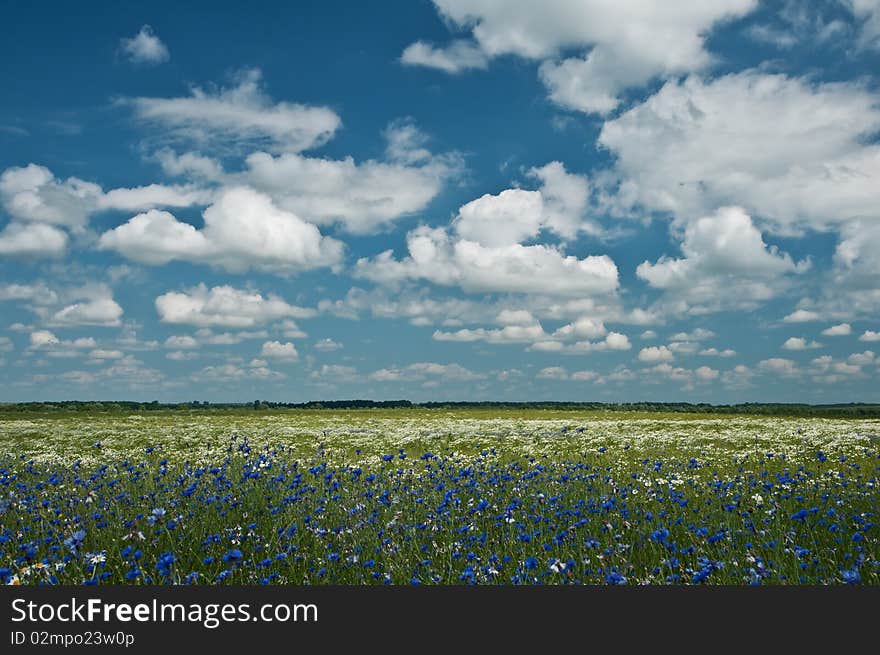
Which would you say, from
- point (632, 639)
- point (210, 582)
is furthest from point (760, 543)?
point (210, 582)

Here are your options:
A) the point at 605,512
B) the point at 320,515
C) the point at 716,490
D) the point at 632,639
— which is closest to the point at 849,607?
the point at 632,639

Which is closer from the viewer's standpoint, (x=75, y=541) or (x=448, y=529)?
(x=75, y=541)

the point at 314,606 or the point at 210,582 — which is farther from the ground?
the point at 314,606

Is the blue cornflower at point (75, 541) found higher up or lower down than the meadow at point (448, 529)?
higher up

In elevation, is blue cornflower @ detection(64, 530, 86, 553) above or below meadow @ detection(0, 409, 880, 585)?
above

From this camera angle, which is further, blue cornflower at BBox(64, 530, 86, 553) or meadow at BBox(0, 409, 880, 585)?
meadow at BBox(0, 409, 880, 585)

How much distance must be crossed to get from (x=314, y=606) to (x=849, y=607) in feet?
14.9

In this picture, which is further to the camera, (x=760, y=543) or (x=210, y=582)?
(x=760, y=543)

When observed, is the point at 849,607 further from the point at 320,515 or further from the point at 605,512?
the point at 320,515

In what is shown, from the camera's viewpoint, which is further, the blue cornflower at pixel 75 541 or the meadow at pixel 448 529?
the meadow at pixel 448 529

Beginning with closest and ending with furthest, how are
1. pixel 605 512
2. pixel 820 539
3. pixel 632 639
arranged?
pixel 632 639 < pixel 820 539 < pixel 605 512

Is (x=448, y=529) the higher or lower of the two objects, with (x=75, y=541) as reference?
lower

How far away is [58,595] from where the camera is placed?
531cm

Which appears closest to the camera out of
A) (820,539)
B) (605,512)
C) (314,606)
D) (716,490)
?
(314,606)
